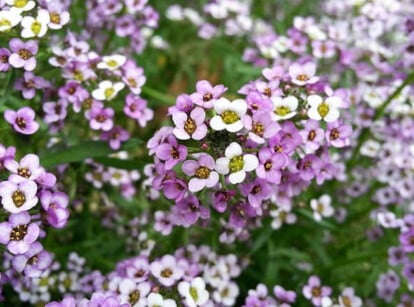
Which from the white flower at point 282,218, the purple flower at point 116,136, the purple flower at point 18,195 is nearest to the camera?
the purple flower at point 18,195

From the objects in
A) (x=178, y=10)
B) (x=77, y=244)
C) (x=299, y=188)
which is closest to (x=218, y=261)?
(x=299, y=188)

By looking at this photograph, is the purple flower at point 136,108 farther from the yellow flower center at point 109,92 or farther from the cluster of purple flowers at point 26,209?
the cluster of purple flowers at point 26,209

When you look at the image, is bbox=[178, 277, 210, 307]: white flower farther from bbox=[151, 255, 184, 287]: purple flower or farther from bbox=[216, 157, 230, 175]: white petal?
bbox=[216, 157, 230, 175]: white petal

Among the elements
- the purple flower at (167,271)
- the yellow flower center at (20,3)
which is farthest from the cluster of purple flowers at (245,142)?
the yellow flower center at (20,3)

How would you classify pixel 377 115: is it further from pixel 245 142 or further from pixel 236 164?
pixel 236 164

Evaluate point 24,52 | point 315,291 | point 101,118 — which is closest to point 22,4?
point 24,52

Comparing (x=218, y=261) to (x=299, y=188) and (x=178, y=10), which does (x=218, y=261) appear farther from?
(x=178, y=10)

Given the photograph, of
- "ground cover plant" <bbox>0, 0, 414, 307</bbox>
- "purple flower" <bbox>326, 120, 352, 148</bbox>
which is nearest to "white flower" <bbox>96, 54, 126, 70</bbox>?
"ground cover plant" <bbox>0, 0, 414, 307</bbox>
